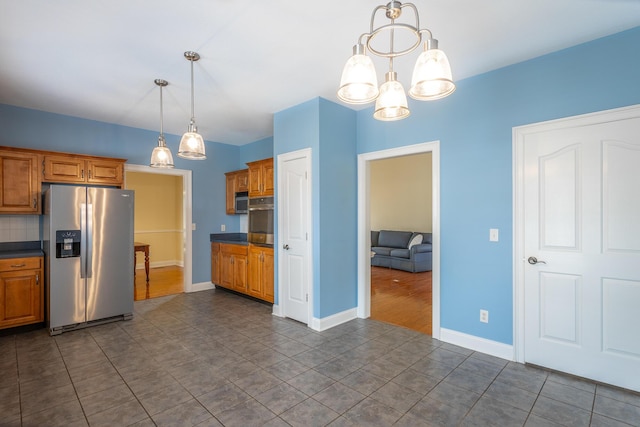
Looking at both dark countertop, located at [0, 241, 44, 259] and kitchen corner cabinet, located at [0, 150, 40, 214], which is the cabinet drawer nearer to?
dark countertop, located at [0, 241, 44, 259]

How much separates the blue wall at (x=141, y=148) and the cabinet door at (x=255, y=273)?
1305 mm

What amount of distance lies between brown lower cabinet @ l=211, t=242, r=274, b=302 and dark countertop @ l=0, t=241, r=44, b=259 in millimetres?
2327

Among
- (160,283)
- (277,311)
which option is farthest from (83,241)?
(160,283)

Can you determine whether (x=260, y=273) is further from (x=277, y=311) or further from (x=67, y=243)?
(x=67, y=243)

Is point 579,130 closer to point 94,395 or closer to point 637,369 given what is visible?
point 637,369

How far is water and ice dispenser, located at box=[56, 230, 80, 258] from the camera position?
3.50 metres

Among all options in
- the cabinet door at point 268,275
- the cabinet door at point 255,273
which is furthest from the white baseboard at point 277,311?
the cabinet door at point 255,273

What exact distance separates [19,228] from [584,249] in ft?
19.9

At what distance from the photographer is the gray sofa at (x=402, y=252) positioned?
6.77 metres

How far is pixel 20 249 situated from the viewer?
3930 millimetres

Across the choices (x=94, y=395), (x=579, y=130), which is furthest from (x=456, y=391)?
(x=94, y=395)

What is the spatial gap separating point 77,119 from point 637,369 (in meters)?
6.48

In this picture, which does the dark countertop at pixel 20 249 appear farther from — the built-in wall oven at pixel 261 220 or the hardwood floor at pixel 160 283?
the built-in wall oven at pixel 261 220

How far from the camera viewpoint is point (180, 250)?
8.16 meters
